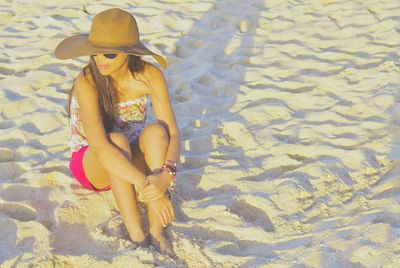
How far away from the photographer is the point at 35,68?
420cm

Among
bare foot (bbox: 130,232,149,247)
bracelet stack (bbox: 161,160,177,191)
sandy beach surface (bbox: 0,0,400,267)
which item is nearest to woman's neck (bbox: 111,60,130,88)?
bracelet stack (bbox: 161,160,177,191)

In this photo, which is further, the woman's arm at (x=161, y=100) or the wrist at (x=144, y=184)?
the woman's arm at (x=161, y=100)

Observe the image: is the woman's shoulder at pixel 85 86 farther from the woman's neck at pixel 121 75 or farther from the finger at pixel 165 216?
the finger at pixel 165 216

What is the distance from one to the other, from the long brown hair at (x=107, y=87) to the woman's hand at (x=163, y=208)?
468 millimetres

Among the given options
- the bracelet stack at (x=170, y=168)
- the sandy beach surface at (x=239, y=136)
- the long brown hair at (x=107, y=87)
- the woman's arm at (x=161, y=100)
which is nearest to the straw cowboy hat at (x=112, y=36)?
the long brown hair at (x=107, y=87)

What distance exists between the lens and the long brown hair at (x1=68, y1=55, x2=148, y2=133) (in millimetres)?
2674

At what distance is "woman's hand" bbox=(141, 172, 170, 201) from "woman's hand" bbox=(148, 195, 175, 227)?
0.10 ft

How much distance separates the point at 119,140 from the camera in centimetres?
265

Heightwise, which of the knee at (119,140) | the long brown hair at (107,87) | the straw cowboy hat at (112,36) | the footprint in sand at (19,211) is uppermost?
the straw cowboy hat at (112,36)

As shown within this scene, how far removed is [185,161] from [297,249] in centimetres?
93

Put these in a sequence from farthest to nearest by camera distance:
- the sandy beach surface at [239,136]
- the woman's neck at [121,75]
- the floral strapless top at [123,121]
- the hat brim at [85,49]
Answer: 1. the floral strapless top at [123,121]
2. the woman's neck at [121,75]
3. the sandy beach surface at [239,136]
4. the hat brim at [85,49]

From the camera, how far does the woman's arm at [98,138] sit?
8.39 ft

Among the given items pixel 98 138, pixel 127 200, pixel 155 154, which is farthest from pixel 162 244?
pixel 98 138

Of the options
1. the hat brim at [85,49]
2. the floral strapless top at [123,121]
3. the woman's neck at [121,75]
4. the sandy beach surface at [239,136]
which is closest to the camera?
the hat brim at [85,49]
